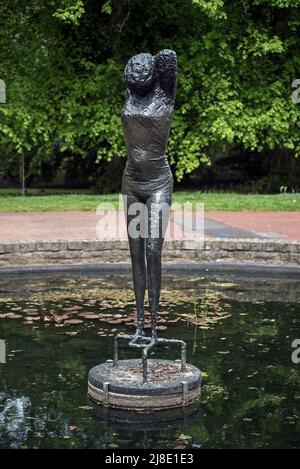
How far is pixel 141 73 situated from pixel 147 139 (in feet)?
1.47

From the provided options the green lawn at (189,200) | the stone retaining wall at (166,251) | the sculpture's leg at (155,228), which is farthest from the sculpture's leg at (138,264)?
the green lawn at (189,200)

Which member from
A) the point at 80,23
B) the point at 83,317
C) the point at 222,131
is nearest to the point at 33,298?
the point at 83,317

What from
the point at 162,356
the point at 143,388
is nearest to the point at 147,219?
the point at 143,388

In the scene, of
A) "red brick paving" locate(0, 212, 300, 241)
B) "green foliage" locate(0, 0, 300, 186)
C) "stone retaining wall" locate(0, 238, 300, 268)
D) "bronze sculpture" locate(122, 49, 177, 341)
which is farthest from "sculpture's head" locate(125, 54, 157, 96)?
"green foliage" locate(0, 0, 300, 186)

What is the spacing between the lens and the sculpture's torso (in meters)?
5.57

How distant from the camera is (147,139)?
563 centimetres

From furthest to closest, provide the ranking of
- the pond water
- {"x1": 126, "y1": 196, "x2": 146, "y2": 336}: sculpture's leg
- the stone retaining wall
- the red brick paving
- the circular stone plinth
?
the red brick paving
the stone retaining wall
{"x1": 126, "y1": 196, "x2": 146, "y2": 336}: sculpture's leg
the circular stone plinth
the pond water

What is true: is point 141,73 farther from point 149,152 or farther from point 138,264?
point 138,264

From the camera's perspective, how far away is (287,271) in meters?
10.3

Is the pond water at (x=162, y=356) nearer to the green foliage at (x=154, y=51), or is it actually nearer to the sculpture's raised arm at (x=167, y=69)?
the sculpture's raised arm at (x=167, y=69)

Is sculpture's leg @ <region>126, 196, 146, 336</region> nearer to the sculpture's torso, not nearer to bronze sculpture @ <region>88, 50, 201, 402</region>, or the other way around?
bronze sculpture @ <region>88, 50, 201, 402</region>

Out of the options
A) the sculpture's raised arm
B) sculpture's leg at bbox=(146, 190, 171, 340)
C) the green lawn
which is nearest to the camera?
the sculpture's raised arm

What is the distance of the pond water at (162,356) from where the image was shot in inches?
190

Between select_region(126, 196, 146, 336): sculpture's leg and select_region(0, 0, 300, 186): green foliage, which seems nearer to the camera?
select_region(126, 196, 146, 336): sculpture's leg
